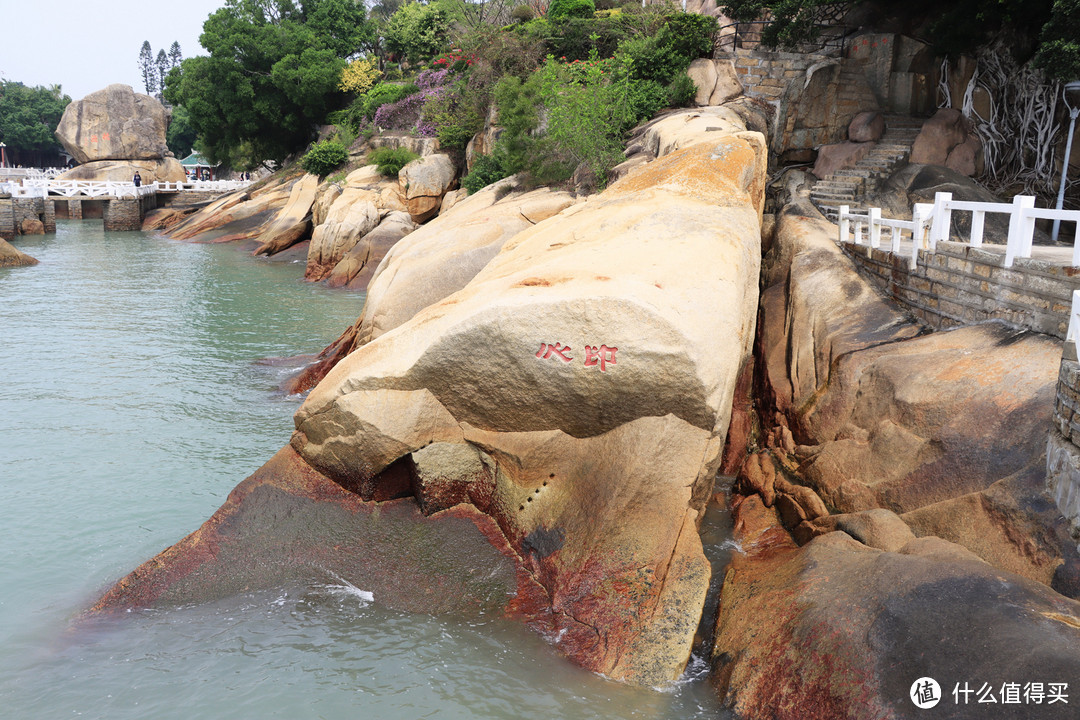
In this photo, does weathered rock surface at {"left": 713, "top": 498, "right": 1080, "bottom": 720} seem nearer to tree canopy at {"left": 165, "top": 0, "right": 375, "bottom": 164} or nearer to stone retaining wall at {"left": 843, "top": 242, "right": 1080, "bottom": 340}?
stone retaining wall at {"left": 843, "top": 242, "right": 1080, "bottom": 340}

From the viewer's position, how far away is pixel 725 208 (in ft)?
35.8

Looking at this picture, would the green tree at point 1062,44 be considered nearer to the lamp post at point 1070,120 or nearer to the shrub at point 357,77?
the lamp post at point 1070,120

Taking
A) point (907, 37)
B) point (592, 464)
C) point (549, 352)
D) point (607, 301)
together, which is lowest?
point (592, 464)

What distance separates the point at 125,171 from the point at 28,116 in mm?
21478

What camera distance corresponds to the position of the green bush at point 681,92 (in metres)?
22.9

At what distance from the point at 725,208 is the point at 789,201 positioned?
32.1 ft

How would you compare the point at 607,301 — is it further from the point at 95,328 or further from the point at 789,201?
the point at 95,328

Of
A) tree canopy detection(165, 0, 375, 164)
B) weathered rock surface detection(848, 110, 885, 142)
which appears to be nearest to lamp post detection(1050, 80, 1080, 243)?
weathered rock surface detection(848, 110, 885, 142)

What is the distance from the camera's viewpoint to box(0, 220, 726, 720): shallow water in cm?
623

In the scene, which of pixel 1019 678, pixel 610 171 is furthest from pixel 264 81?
pixel 1019 678

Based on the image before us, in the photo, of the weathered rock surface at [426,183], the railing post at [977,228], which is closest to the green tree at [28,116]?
the weathered rock surface at [426,183]

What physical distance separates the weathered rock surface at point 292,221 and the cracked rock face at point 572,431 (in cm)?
2644

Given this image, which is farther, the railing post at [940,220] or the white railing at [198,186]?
the white railing at [198,186]

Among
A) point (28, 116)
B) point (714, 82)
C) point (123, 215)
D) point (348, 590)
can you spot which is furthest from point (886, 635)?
point (28, 116)
